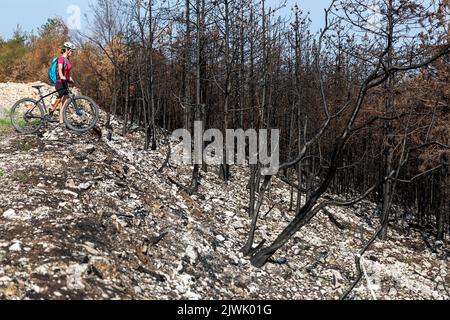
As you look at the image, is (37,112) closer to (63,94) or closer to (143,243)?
(63,94)

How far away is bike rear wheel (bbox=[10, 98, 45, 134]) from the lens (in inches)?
449

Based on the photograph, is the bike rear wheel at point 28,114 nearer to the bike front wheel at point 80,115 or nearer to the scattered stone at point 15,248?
the bike front wheel at point 80,115

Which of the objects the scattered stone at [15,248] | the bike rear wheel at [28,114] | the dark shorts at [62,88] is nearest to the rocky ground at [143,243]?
the scattered stone at [15,248]

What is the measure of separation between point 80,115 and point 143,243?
5142 millimetres

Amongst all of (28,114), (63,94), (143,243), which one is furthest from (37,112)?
(143,243)

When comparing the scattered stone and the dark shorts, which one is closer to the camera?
the scattered stone

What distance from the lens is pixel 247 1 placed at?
1466cm

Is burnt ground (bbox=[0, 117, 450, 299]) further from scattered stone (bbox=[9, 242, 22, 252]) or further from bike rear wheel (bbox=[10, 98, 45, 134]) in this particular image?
bike rear wheel (bbox=[10, 98, 45, 134])

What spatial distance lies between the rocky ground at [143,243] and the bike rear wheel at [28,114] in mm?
310

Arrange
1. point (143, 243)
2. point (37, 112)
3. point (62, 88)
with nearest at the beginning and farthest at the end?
point (143, 243) → point (62, 88) → point (37, 112)

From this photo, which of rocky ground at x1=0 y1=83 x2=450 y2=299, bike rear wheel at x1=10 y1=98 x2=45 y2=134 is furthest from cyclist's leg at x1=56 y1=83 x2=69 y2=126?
rocky ground at x1=0 y1=83 x2=450 y2=299

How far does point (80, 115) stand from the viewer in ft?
37.8

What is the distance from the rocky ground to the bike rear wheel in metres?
0.31
